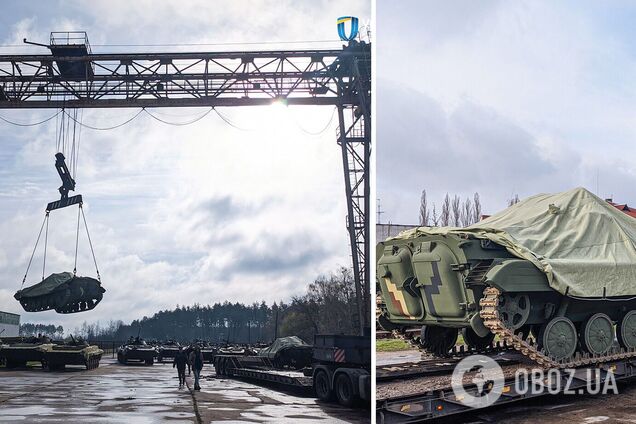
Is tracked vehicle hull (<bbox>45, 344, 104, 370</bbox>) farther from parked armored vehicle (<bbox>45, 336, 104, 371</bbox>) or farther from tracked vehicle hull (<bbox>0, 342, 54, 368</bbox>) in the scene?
tracked vehicle hull (<bbox>0, 342, 54, 368</bbox>)

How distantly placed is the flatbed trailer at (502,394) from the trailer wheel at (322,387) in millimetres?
2913

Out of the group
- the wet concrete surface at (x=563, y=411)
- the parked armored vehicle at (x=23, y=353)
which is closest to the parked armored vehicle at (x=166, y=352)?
the parked armored vehicle at (x=23, y=353)

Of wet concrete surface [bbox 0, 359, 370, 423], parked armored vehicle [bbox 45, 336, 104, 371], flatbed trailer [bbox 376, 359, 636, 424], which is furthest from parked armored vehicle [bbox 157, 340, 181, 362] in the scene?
flatbed trailer [bbox 376, 359, 636, 424]

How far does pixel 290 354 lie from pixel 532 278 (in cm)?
1075

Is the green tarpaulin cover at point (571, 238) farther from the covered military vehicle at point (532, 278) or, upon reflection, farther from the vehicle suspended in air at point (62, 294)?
the vehicle suspended in air at point (62, 294)

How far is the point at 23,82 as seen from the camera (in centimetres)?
1493

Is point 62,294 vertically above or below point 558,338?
above

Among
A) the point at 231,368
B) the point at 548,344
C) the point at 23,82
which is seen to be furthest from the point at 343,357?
the point at 231,368

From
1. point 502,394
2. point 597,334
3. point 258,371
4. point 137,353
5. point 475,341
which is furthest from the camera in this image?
point 137,353

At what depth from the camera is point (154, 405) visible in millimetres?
12109

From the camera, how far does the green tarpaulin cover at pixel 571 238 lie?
8.91m

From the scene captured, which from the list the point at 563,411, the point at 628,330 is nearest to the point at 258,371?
the point at 628,330

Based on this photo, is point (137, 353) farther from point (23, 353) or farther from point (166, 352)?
point (23, 353)

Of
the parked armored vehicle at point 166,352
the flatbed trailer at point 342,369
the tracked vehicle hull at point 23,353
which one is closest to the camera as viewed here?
the flatbed trailer at point 342,369
